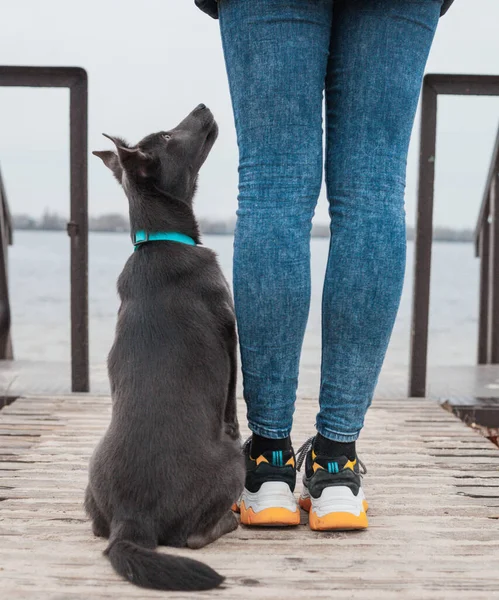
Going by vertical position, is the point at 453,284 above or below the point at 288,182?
Answer: below

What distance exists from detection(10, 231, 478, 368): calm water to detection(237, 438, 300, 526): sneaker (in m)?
0.59

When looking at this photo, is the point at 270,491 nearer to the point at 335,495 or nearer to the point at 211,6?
the point at 335,495

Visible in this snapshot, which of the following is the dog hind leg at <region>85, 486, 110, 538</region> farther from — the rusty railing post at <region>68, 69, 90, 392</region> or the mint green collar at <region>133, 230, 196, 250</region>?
the rusty railing post at <region>68, 69, 90, 392</region>

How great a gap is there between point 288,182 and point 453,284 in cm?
930

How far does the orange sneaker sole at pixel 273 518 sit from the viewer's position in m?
1.50

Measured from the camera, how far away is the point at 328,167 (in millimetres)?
1521

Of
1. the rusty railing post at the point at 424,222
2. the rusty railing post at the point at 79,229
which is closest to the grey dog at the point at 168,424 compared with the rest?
the rusty railing post at the point at 79,229

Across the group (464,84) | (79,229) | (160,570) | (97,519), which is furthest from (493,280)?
(160,570)

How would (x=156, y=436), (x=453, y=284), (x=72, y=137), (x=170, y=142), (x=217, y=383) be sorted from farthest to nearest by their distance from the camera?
(x=453, y=284), (x=72, y=137), (x=170, y=142), (x=217, y=383), (x=156, y=436)

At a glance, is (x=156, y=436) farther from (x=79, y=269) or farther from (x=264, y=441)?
(x=79, y=269)

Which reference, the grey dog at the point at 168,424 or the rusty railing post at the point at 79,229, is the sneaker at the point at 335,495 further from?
the rusty railing post at the point at 79,229

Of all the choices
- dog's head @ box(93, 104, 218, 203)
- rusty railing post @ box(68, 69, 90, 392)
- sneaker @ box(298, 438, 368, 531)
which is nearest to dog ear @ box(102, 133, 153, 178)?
Result: dog's head @ box(93, 104, 218, 203)

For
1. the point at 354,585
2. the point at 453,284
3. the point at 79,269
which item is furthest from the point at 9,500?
the point at 453,284

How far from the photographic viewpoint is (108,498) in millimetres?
1385
